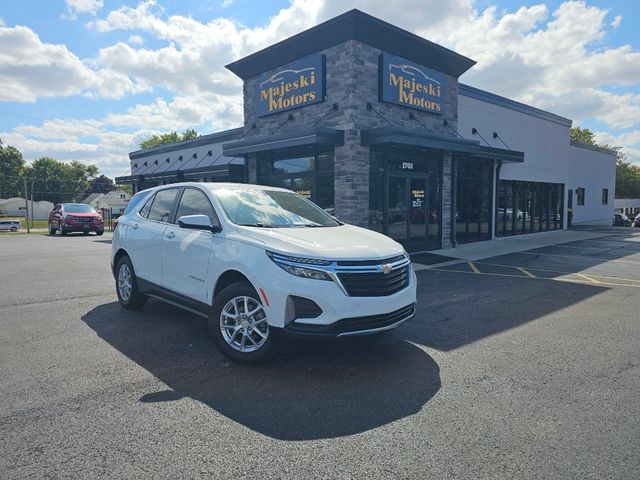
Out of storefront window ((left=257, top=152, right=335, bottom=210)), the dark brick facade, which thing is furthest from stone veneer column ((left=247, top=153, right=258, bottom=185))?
the dark brick facade

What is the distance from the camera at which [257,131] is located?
16.4 meters

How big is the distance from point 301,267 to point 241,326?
91 cm

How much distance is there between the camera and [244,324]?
14.4 ft

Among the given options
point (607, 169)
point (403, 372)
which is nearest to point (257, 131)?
point (403, 372)

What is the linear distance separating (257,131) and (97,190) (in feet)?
358

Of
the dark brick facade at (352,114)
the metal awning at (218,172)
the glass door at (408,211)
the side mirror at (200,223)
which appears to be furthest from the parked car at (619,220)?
the side mirror at (200,223)

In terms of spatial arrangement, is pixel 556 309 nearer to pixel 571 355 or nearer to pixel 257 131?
pixel 571 355

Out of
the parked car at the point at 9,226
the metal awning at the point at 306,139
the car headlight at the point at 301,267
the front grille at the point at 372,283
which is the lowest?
the parked car at the point at 9,226

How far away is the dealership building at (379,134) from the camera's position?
1288cm

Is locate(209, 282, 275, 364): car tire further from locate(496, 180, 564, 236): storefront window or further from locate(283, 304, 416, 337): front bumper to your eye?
locate(496, 180, 564, 236): storefront window

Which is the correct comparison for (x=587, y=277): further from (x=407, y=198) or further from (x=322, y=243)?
(x=322, y=243)

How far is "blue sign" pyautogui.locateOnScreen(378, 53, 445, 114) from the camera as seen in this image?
44.4 feet

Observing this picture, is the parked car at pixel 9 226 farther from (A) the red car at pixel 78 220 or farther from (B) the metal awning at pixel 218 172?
(B) the metal awning at pixel 218 172

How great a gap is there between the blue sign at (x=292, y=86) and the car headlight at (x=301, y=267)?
34.2 feet
